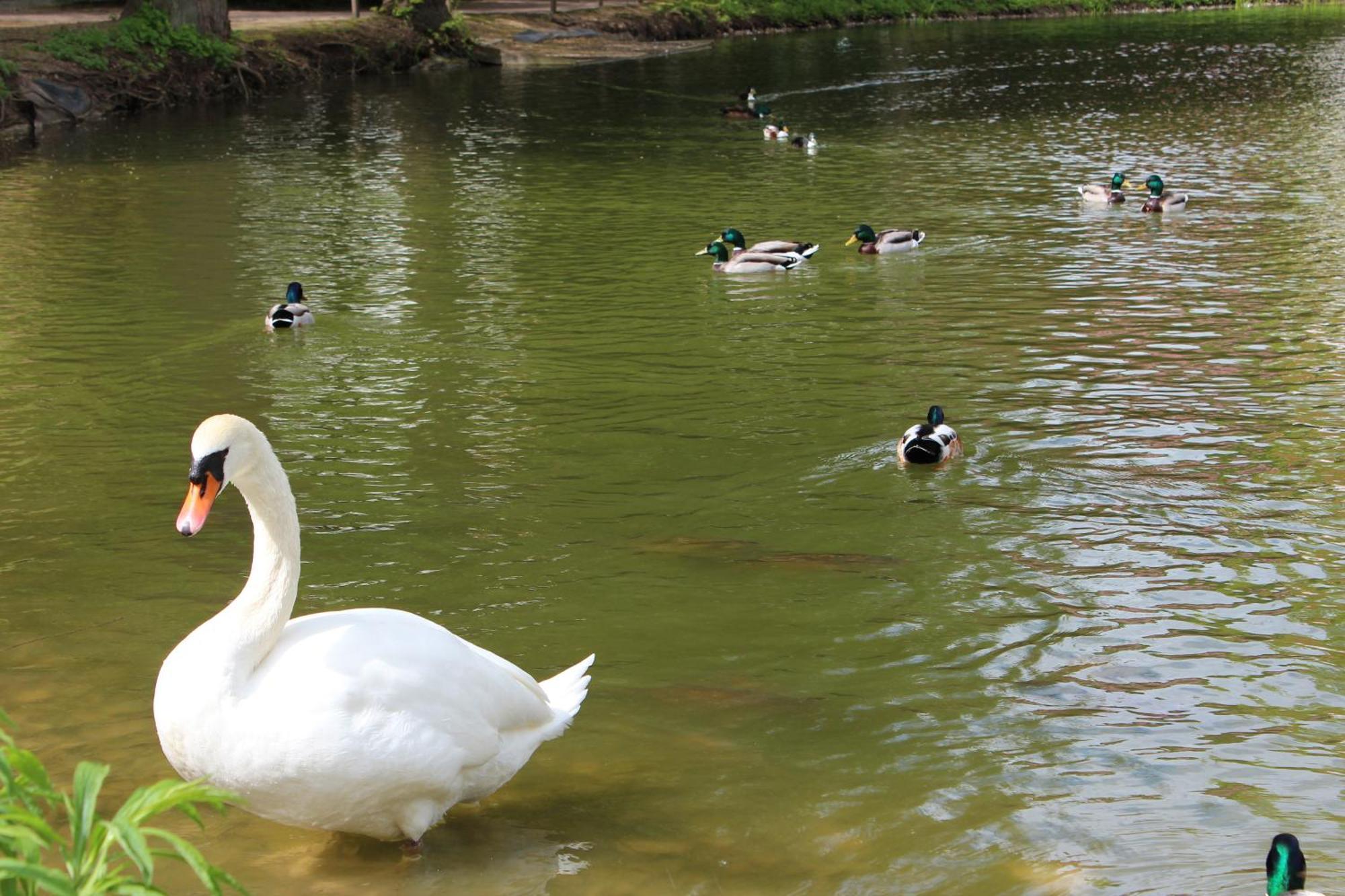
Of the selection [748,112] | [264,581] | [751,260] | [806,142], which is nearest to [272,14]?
[748,112]

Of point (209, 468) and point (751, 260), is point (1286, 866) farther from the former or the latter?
point (751, 260)

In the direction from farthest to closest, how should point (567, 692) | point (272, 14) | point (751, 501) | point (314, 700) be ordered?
point (272, 14) < point (751, 501) < point (567, 692) < point (314, 700)

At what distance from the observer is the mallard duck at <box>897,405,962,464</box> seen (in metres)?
10.1

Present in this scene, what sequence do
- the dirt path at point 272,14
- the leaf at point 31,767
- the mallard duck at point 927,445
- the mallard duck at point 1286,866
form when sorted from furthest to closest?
the dirt path at point 272,14 → the mallard duck at point 927,445 → the mallard duck at point 1286,866 → the leaf at point 31,767

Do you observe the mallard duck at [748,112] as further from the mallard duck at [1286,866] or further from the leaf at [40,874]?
the leaf at [40,874]

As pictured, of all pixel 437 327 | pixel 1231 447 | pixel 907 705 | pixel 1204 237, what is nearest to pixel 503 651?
pixel 907 705

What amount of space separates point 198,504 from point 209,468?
16 centimetres

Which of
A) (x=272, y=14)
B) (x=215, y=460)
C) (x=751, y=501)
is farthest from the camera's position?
(x=272, y=14)

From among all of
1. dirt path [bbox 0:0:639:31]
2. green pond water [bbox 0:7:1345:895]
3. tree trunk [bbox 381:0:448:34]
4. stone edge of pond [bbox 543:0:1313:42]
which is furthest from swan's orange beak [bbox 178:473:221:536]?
stone edge of pond [bbox 543:0:1313:42]

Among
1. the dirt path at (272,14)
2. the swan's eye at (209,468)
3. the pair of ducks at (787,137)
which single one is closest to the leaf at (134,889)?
the swan's eye at (209,468)

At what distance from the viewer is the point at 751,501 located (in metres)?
9.81

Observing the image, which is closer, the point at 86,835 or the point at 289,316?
Answer: the point at 86,835

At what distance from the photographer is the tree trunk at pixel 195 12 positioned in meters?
35.4

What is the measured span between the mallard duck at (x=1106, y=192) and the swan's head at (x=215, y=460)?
55.0 feet
